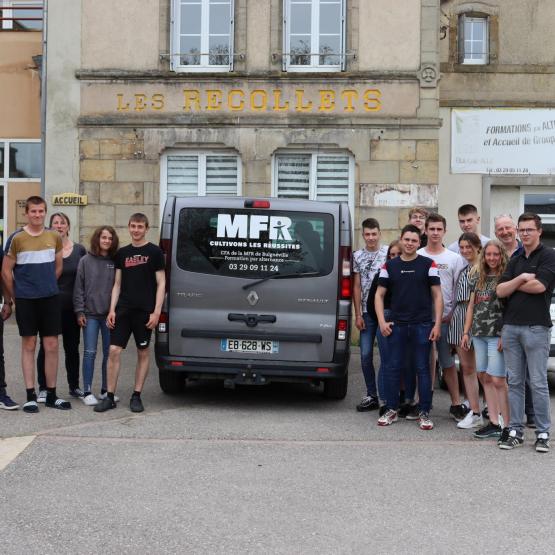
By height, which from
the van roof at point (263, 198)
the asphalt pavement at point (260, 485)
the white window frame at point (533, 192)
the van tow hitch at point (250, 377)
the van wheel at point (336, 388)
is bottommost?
the asphalt pavement at point (260, 485)

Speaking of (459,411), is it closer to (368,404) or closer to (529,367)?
(368,404)

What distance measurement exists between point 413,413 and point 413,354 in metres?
0.75

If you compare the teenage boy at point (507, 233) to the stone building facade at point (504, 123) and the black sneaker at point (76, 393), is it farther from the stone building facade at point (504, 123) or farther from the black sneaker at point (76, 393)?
the stone building facade at point (504, 123)

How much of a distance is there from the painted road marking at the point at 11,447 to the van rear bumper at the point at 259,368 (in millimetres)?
1781

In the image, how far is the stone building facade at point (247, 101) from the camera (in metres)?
14.5

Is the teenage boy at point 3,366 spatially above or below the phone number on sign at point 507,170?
below

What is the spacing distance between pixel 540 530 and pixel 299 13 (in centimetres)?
1161

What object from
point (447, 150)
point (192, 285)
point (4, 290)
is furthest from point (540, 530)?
point (447, 150)

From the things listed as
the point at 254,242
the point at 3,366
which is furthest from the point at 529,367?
the point at 3,366

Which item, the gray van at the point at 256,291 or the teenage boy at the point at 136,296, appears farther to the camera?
the gray van at the point at 256,291

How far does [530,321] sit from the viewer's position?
22.7 ft

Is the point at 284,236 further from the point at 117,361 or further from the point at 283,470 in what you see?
the point at 283,470

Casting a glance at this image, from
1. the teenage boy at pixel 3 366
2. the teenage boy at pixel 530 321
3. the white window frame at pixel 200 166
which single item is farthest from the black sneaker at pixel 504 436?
the white window frame at pixel 200 166

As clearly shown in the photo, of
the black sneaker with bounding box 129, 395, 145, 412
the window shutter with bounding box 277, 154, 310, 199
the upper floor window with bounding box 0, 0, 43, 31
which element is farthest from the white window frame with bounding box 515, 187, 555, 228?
the black sneaker with bounding box 129, 395, 145, 412
